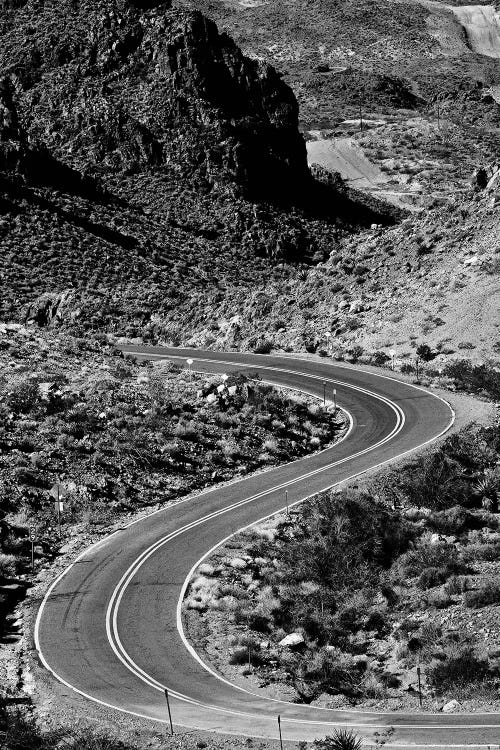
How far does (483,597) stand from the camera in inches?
942

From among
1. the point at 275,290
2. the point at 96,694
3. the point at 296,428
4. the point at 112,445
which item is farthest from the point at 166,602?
the point at 275,290

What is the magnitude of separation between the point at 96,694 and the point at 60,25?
88496mm

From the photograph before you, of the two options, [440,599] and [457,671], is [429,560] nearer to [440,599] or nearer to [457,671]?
[440,599]

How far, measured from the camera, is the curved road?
1866 cm

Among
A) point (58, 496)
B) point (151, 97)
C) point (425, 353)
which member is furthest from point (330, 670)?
point (151, 97)

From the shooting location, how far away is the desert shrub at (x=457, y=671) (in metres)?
20.2

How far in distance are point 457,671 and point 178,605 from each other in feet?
26.6

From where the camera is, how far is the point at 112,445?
3547cm

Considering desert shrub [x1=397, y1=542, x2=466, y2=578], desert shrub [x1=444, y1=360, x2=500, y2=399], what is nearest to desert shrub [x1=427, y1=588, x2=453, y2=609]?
desert shrub [x1=397, y1=542, x2=466, y2=578]

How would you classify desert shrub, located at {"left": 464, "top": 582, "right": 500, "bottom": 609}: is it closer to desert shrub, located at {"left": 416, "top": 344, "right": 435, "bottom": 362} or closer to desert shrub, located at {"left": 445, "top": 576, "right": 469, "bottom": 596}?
desert shrub, located at {"left": 445, "top": 576, "right": 469, "bottom": 596}

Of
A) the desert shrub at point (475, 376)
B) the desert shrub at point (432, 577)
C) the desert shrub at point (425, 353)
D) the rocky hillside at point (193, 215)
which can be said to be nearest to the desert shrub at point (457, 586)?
the desert shrub at point (432, 577)

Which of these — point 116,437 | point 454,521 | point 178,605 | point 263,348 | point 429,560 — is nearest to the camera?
point 178,605

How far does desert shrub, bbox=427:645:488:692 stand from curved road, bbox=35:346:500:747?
1.77 meters

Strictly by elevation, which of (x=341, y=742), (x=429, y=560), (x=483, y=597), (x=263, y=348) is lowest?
(x=263, y=348)
